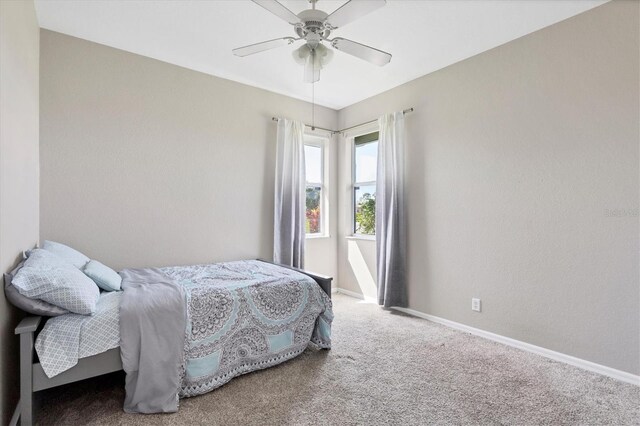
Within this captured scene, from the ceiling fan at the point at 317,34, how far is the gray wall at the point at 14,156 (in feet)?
4.06

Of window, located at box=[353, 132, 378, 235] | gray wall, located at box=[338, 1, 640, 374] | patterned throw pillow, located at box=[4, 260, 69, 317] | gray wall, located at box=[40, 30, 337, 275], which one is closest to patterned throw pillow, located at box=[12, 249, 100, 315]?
patterned throw pillow, located at box=[4, 260, 69, 317]

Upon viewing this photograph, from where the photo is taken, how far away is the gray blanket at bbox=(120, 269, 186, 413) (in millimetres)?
1812

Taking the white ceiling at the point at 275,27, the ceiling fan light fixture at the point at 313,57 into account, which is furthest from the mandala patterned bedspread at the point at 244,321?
the white ceiling at the point at 275,27

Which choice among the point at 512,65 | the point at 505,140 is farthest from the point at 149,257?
the point at 512,65

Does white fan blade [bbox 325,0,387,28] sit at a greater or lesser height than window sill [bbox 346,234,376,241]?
greater

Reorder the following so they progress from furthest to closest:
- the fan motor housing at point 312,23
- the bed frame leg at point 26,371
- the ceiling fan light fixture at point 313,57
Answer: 1. the ceiling fan light fixture at point 313,57
2. the fan motor housing at point 312,23
3. the bed frame leg at point 26,371

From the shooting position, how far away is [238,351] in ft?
7.30

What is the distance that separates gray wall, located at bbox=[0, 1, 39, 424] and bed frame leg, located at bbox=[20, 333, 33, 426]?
2.8 inches

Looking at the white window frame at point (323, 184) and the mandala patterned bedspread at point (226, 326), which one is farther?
the white window frame at point (323, 184)

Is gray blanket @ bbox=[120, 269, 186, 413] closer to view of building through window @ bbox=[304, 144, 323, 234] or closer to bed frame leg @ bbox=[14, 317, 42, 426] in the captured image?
bed frame leg @ bbox=[14, 317, 42, 426]

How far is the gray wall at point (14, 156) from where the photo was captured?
154 cm

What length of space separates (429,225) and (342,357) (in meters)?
1.68

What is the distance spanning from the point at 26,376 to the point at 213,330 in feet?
2.97

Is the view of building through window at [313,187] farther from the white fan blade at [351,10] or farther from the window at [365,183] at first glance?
the white fan blade at [351,10]
